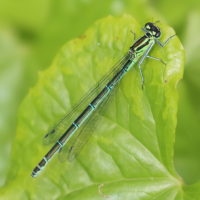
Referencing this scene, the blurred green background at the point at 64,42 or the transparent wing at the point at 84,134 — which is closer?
the transparent wing at the point at 84,134

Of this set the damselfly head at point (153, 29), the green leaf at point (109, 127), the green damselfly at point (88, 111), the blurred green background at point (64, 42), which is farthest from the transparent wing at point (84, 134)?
the blurred green background at point (64, 42)

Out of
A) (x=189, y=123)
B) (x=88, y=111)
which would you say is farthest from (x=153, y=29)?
(x=189, y=123)

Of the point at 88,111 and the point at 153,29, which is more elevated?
the point at 153,29

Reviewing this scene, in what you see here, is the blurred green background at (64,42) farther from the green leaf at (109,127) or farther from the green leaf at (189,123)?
the green leaf at (109,127)

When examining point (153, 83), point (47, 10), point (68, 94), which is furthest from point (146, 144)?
point (47, 10)

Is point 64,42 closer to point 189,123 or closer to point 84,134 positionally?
point 84,134

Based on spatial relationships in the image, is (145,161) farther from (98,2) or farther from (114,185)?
(98,2)
